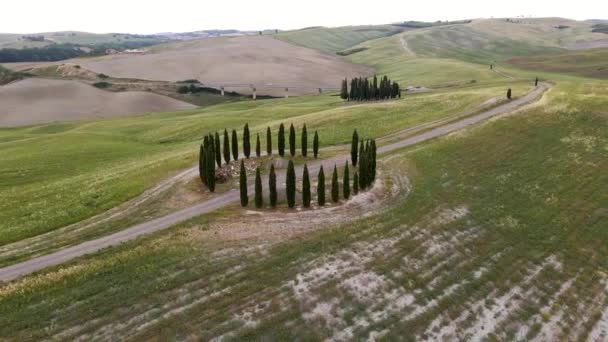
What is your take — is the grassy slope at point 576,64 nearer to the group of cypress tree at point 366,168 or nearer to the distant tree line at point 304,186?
the group of cypress tree at point 366,168

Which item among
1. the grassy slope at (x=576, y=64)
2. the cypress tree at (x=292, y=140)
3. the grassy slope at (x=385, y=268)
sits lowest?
the grassy slope at (x=385, y=268)

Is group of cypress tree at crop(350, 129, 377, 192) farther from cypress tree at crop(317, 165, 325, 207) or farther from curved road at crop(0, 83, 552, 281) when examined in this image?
curved road at crop(0, 83, 552, 281)

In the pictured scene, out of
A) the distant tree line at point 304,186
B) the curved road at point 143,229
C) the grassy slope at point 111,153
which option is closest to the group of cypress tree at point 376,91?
the grassy slope at point 111,153

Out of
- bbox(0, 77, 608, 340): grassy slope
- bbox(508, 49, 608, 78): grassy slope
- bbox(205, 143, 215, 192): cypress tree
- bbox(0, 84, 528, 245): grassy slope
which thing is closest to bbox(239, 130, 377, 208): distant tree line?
bbox(205, 143, 215, 192): cypress tree

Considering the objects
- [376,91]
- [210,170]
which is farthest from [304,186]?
[376,91]

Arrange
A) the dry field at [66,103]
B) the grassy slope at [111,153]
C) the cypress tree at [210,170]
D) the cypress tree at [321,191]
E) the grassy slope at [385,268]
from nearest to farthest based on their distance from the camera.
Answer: the grassy slope at [385,268]
the cypress tree at [321,191]
the grassy slope at [111,153]
the cypress tree at [210,170]
the dry field at [66,103]

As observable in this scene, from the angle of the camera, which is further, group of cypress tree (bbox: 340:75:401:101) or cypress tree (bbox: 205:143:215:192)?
A: group of cypress tree (bbox: 340:75:401:101)

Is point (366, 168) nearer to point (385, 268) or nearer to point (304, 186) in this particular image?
point (304, 186)
